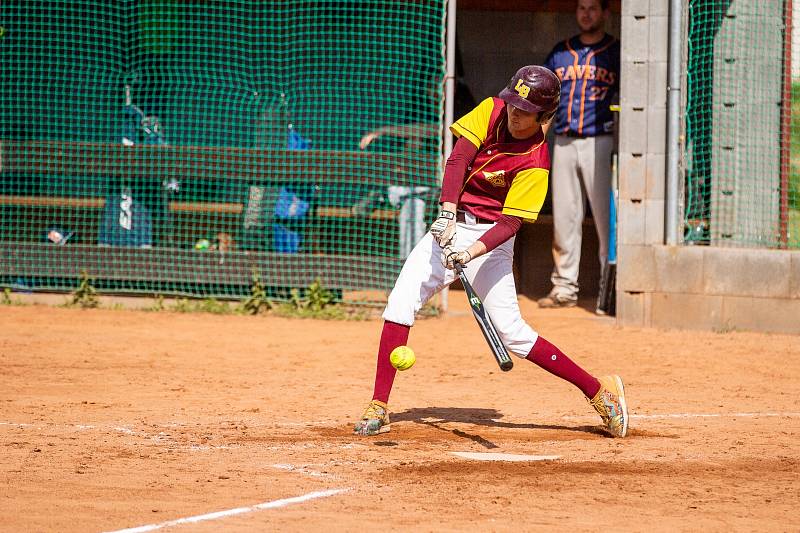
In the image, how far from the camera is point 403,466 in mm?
5344

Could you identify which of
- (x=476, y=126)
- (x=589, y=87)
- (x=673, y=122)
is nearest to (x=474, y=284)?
(x=476, y=126)

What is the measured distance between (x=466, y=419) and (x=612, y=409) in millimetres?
934

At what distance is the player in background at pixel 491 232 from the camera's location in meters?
5.89

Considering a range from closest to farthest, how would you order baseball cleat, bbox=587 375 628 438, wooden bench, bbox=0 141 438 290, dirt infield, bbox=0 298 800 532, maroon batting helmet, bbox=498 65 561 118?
1. dirt infield, bbox=0 298 800 532
2. maroon batting helmet, bbox=498 65 561 118
3. baseball cleat, bbox=587 375 628 438
4. wooden bench, bbox=0 141 438 290

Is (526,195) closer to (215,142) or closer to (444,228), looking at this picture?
(444,228)

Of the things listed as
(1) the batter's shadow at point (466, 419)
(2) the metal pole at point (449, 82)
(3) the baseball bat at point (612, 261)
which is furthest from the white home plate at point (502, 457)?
(3) the baseball bat at point (612, 261)

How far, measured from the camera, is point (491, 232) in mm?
5922

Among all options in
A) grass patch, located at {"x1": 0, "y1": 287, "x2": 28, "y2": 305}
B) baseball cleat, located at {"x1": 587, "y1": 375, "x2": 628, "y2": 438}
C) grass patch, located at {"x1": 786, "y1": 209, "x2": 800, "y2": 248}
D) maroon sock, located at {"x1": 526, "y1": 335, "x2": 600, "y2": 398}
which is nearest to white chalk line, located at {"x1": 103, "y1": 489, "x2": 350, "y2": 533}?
maroon sock, located at {"x1": 526, "y1": 335, "x2": 600, "y2": 398}

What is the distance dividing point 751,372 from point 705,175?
275cm

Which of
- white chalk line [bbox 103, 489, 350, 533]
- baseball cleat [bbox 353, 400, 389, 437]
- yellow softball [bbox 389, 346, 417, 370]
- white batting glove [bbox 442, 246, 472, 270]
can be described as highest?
white batting glove [bbox 442, 246, 472, 270]

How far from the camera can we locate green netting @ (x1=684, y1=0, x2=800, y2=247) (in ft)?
34.3

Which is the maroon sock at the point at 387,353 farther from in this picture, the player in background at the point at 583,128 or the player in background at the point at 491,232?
→ the player in background at the point at 583,128

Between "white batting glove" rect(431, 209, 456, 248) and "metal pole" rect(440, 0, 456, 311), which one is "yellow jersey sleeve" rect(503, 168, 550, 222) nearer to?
"white batting glove" rect(431, 209, 456, 248)

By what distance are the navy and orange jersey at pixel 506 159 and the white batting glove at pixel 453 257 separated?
1.16 ft
